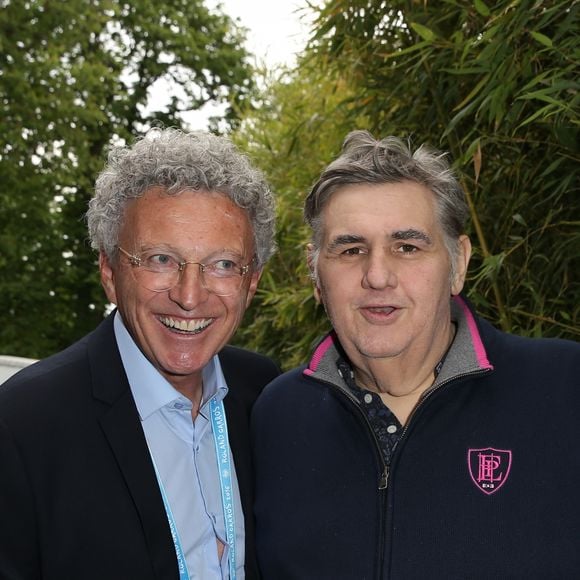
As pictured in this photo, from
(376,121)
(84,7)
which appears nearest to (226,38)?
(84,7)

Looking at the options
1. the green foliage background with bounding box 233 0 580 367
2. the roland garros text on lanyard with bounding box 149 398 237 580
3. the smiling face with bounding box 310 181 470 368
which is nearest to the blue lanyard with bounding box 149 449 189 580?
the roland garros text on lanyard with bounding box 149 398 237 580

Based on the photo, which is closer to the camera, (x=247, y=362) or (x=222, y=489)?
(x=222, y=489)

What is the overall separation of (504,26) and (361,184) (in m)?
1.50

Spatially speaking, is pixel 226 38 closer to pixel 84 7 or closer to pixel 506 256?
pixel 84 7

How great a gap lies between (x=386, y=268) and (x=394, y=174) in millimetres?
258

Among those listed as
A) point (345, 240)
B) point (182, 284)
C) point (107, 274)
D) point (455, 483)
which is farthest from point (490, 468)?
point (107, 274)

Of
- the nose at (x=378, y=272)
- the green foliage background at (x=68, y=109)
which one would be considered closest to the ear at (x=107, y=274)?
the nose at (x=378, y=272)

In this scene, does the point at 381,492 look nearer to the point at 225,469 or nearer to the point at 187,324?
the point at 225,469

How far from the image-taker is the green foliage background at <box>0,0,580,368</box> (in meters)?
3.58

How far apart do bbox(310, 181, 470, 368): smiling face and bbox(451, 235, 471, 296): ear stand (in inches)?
2.3

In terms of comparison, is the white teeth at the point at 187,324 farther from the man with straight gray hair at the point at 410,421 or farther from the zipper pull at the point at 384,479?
the zipper pull at the point at 384,479

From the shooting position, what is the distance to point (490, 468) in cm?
222

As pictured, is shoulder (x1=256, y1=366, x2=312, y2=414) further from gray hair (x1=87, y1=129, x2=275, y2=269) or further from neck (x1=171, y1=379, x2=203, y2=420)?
gray hair (x1=87, y1=129, x2=275, y2=269)

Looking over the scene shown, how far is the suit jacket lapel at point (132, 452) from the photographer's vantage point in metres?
2.17
